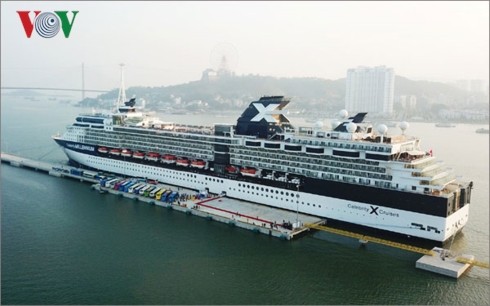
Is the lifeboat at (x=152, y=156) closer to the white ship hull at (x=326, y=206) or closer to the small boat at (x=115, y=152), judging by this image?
the white ship hull at (x=326, y=206)

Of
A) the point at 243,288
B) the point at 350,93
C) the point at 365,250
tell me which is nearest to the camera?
the point at 243,288

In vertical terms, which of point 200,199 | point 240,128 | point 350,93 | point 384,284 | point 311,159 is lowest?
point 384,284

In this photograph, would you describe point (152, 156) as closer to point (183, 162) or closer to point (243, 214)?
point (183, 162)

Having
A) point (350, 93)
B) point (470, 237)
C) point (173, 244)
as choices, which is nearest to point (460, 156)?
point (470, 237)

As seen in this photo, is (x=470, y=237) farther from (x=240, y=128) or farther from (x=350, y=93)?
(x=350, y=93)

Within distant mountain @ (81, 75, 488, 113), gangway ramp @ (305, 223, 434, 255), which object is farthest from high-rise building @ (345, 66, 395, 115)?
gangway ramp @ (305, 223, 434, 255)

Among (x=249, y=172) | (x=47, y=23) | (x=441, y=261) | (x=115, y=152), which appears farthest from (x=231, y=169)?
(x=47, y=23)

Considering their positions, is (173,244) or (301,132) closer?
(173,244)
